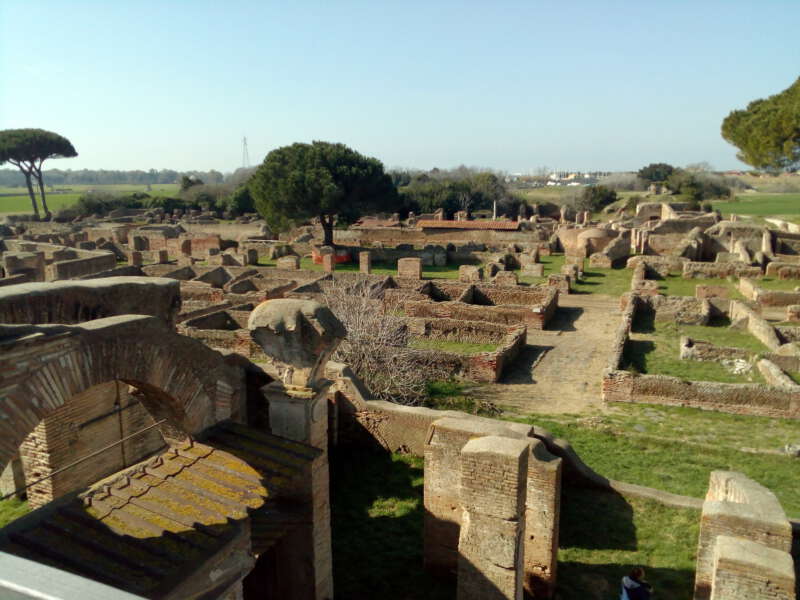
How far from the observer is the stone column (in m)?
5.79

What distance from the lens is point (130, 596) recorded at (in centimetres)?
118

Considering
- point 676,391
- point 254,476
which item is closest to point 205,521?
point 254,476

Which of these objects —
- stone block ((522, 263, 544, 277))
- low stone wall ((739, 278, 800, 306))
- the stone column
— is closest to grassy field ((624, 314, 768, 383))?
low stone wall ((739, 278, 800, 306))

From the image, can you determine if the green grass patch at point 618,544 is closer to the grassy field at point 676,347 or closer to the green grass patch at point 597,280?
the grassy field at point 676,347

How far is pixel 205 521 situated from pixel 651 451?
8203 mm

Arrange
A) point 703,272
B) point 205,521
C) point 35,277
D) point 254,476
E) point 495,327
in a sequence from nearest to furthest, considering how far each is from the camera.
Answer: point 205,521 < point 254,476 < point 495,327 < point 35,277 < point 703,272

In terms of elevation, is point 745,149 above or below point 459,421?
above

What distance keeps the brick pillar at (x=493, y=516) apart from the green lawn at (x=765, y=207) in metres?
44.2

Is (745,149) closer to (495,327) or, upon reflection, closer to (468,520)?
(495,327)

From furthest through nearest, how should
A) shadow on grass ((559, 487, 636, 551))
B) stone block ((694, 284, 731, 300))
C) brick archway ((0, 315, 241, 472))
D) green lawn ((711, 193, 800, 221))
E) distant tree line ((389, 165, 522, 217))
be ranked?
distant tree line ((389, 165, 522, 217)), green lawn ((711, 193, 800, 221)), stone block ((694, 284, 731, 300)), shadow on grass ((559, 487, 636, 551)), brick archway ((0, 315, 241, 472))

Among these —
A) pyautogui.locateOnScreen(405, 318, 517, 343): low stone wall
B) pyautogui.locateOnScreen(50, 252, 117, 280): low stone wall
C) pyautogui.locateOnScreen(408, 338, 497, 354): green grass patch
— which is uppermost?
pyautogui.locateOnScreen(50, 252, 117, 280): low stone wall

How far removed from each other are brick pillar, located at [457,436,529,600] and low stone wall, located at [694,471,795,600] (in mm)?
1540

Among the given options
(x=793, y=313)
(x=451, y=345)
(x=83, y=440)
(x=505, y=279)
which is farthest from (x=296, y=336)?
(x=505, y=279)

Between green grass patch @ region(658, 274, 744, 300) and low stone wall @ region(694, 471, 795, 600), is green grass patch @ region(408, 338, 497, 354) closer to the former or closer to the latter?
low stone wall @ region(694, 471, 795, 600)
